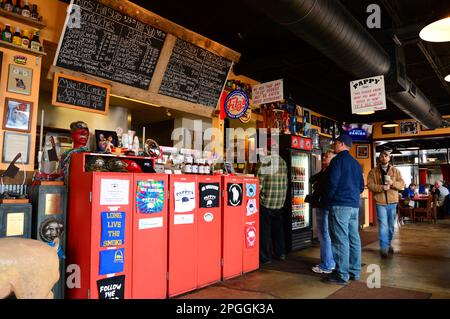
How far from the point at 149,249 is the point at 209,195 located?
1049mm

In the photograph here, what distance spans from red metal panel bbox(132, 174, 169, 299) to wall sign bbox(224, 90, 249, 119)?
2369 mm

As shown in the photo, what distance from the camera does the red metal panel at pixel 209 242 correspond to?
4145mm

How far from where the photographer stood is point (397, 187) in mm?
6223

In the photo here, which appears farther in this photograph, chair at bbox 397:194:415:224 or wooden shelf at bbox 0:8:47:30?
chair at bbox 397:194:415:224

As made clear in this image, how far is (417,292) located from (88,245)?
358 cm

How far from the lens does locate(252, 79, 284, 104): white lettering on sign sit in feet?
19.6

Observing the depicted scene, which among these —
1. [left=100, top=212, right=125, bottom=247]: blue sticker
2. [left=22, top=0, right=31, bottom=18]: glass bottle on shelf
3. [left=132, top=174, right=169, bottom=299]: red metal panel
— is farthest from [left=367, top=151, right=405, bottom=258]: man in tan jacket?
[left=22, top=0, right=31, bottom=18]: glass bottle on shelf

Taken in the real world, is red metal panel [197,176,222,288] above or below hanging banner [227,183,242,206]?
below

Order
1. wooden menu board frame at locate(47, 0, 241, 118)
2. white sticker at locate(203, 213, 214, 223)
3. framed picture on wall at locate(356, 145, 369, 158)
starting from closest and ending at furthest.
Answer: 1. wooden menu board frame at locate(47, 0, 241, 118)
2. white sticker at locate(203, 213, 214, 223)
3. framed picture on wall at locate(356, 145, 369, 158)

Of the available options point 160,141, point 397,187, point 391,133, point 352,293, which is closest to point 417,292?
point 352,293

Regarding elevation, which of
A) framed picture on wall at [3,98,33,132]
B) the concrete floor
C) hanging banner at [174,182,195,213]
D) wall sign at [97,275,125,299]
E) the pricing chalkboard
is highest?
the pricing chalkboard

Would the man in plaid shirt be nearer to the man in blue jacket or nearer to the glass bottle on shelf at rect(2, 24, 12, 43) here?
the man in blue jacket

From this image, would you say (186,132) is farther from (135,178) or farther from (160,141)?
(135,178)

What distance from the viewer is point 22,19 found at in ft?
11.5
